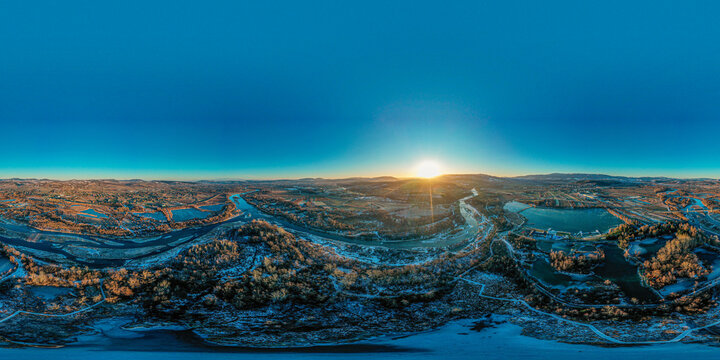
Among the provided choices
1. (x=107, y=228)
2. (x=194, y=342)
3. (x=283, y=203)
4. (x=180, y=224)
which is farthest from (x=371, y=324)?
(x=283, y=203)

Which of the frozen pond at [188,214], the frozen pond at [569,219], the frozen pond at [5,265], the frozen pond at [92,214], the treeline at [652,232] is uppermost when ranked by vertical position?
the frozen pond at [92,214]

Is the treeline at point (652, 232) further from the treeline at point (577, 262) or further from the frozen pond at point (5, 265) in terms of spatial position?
the frozen pond at point (5, 265)

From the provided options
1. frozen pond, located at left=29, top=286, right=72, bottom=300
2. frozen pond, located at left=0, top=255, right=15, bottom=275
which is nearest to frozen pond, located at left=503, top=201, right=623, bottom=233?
frozen pond, located at left=29, top=286, right=72, bottom=300

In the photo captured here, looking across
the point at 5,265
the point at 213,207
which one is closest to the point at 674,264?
the point at 5,265

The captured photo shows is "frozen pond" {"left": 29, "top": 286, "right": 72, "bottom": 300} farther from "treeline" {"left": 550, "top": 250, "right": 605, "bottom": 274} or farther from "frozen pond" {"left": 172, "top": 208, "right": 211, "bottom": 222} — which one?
"treeline" {"left": 550, "top": 250, "right": 605, "bottom": 274}

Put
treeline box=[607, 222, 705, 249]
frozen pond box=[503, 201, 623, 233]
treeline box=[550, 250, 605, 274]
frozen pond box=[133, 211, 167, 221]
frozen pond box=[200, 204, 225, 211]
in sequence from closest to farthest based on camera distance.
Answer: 1. treeline box=[550, 250, 605, 274]
2. treeline box=[607, 222, 705, 249]
3. frozen pond box=[503, 201, 623, 233]
4. frozen pond box=[133, 211, 167, 221]
5. frozen pond box=[200, 204, 225, 211]

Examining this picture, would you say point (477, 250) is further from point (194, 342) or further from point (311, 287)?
point (194, 342)

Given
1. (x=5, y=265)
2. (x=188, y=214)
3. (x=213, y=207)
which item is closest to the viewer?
(x=5, y=265)

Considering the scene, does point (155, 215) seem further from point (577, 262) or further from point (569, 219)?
point (569, 219)

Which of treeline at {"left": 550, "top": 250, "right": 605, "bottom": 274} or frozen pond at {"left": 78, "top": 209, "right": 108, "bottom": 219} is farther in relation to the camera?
frozen pond at {"left": 78, "top": 209, "right": 108, "bottom": 219}

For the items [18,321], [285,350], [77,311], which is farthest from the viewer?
[77,311]

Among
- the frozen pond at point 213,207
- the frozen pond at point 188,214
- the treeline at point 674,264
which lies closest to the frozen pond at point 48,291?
the frozen pond at point 188,214
